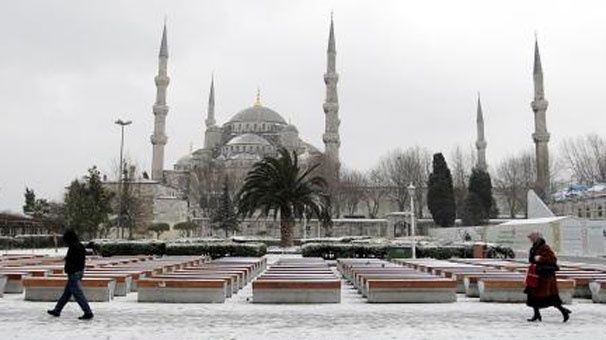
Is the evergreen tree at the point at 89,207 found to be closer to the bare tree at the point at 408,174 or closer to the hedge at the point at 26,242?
the hedge at the point at 26,242

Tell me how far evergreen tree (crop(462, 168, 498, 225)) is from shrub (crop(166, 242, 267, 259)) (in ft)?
102

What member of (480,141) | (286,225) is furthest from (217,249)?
(480,141)

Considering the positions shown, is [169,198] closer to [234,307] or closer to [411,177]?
[411,177]

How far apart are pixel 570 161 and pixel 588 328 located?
2217 inches

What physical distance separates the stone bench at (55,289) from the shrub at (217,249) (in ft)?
49.9

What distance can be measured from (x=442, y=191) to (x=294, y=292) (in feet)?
144

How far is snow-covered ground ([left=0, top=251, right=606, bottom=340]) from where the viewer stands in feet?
24.2

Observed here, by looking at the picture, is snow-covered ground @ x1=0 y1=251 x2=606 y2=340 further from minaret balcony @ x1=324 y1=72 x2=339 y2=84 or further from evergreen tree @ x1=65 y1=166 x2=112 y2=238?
minaret balcony @ x1=324 y1=72 x2=339 y2=84

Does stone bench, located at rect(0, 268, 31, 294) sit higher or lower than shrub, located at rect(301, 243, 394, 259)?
lower

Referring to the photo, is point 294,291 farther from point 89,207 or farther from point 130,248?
point 89,207

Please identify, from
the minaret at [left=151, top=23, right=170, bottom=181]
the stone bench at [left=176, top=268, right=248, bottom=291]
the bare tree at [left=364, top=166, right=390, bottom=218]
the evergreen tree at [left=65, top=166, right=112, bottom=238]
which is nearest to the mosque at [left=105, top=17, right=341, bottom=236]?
the minaret at [left=151, top=23, right=170, bottom=181]

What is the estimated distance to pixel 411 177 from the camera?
209ft

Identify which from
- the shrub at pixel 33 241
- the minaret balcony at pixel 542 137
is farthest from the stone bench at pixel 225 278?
the minaret balcony at pixel 542 137

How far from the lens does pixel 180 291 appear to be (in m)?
11.0
